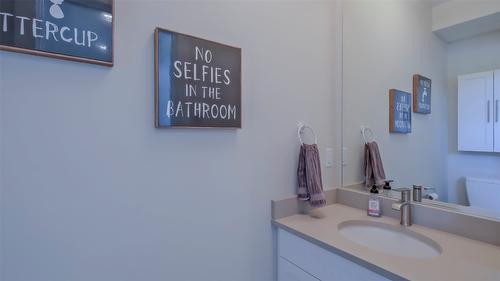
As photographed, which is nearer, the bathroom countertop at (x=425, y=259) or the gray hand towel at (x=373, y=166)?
the bathroom countertop at (x=425, y=259)

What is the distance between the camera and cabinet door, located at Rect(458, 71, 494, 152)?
39.6 inches

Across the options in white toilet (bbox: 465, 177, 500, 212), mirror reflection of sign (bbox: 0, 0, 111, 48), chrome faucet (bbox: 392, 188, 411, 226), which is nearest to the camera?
mirror reflection of sign (bbox: 0, 0, 111, 48)

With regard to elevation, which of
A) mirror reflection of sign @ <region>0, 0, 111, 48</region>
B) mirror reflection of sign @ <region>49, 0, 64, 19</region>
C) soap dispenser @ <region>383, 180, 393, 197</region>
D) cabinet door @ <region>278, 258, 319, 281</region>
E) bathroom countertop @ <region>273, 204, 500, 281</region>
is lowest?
cabinet door @ <region>278, 258, 319, 281</region>

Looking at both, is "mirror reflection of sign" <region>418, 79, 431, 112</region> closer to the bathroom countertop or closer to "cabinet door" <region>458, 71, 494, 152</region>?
"cabinet door" <region>458, 71, 494, 152</region>

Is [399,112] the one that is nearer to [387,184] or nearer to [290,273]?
[387,184]

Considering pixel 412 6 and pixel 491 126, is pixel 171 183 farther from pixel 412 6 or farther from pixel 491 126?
pixel 412 6

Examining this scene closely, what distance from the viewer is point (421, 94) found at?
1.25m

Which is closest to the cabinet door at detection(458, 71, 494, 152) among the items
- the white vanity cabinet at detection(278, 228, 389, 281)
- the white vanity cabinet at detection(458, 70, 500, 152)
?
the white vanity cabinet at detection(458, 70, 500, 152)

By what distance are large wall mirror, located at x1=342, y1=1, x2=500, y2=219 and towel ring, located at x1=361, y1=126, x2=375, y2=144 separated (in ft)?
0.05

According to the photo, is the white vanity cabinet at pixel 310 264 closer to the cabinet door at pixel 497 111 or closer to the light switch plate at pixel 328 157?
the light switch plate at pixel 328 157

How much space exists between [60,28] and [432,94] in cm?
148

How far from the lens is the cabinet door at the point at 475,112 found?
39.6 inches

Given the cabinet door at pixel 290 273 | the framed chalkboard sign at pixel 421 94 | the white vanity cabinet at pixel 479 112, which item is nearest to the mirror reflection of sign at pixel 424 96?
the framed chalkboard sign at pixel 421 94

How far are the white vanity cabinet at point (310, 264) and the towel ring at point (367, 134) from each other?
0.75 m
